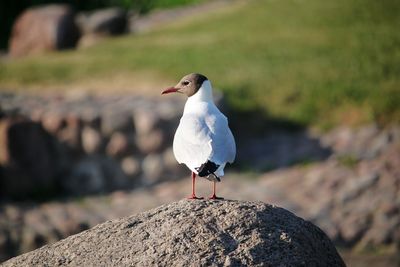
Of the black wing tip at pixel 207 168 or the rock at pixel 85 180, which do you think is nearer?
the black wing tip at pixel 207 168

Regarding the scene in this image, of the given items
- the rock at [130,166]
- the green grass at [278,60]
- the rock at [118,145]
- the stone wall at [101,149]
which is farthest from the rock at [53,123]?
the green grass at [278,60]

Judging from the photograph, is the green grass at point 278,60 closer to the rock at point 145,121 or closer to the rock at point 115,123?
the rock at point 145,121

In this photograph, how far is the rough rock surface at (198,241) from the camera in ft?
14.0

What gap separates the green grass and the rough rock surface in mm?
6743

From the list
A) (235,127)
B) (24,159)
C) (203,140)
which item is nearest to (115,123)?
(24,159)

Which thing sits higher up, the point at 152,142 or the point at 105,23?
the point at 105,23

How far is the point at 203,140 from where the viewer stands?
4.72m

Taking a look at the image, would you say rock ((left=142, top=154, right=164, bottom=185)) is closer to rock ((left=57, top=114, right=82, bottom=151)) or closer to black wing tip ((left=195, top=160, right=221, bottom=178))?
rock ((left=57, top=114, right=82, bottom=151))

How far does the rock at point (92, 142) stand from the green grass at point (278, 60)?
2076 millimetres

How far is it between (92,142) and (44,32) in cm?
667

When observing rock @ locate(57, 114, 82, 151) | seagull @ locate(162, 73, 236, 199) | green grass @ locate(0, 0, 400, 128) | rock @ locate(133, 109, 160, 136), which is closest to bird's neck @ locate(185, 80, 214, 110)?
seagull @ locate(162, 73, 236, 199)

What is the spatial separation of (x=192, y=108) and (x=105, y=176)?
17.8ft

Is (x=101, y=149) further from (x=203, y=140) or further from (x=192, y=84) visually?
(x=203, y=140)

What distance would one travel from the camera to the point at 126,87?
12.5 meters
